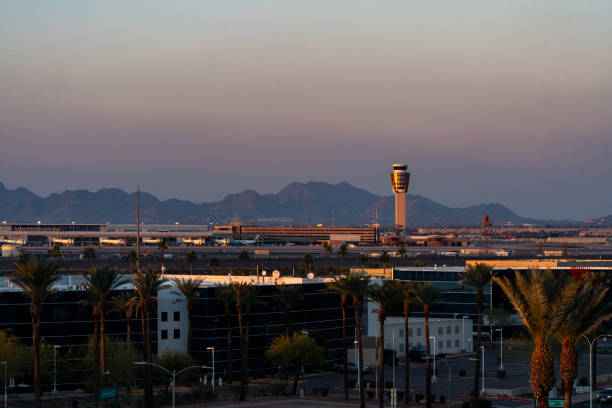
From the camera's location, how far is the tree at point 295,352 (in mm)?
90375

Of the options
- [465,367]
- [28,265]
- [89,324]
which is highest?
[28,265]

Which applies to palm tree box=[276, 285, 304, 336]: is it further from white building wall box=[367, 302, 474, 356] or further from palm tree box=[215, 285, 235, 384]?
white building wall box=[367, 302, 474, 356]

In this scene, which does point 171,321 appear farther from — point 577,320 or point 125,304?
point 577,320

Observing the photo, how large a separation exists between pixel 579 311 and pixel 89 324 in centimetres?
5714

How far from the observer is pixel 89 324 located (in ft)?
298

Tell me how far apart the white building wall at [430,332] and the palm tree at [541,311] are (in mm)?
65008

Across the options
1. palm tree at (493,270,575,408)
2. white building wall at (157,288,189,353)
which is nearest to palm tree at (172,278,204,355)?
white building wall at (157,288,189,353)

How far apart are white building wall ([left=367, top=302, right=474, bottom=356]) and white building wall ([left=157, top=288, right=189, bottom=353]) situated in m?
26.0

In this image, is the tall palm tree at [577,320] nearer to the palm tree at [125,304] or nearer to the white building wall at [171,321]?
the palm tree at [125,304]

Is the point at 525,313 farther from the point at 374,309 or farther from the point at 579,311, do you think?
the point at 374,309

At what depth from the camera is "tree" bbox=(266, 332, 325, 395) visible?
90.4 meters

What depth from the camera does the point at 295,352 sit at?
90375mm

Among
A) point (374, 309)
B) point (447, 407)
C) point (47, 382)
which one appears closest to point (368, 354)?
point (374, 309)

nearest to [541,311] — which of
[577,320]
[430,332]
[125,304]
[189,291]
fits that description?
[577,320]
